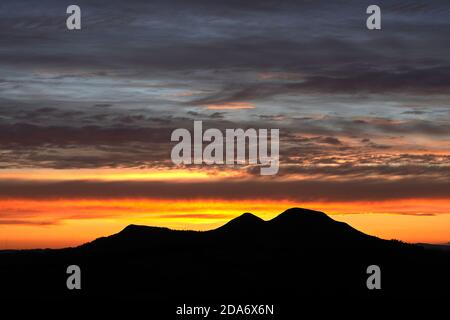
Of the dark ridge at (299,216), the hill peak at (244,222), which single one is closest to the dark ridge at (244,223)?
the hill peak at (244,222)

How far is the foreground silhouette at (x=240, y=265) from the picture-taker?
209 ft

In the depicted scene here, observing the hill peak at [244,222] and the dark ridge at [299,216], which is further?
the dark ridge at [299,216]

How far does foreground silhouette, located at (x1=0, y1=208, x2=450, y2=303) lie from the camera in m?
63.7

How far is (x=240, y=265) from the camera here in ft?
224

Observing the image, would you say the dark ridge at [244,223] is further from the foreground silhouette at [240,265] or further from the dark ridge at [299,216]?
the dark ridge at [299,216]

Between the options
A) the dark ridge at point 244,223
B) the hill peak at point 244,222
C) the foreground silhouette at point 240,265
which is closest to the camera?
the foreground silhouette at point 240,265

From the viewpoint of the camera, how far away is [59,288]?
65.6m

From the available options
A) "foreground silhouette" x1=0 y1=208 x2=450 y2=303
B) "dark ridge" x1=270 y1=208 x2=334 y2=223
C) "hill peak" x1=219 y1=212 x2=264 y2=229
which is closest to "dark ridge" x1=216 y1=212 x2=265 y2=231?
"hill peak" x1=219 y1=212 x2=264 y2=229

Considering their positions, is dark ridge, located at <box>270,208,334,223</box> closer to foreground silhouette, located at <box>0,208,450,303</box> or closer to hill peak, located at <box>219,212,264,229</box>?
foreground silhouette, located at <box>0,208,450,303</box>

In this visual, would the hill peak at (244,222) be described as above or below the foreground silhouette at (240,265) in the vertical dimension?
above

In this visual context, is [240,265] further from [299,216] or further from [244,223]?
[299,216]
